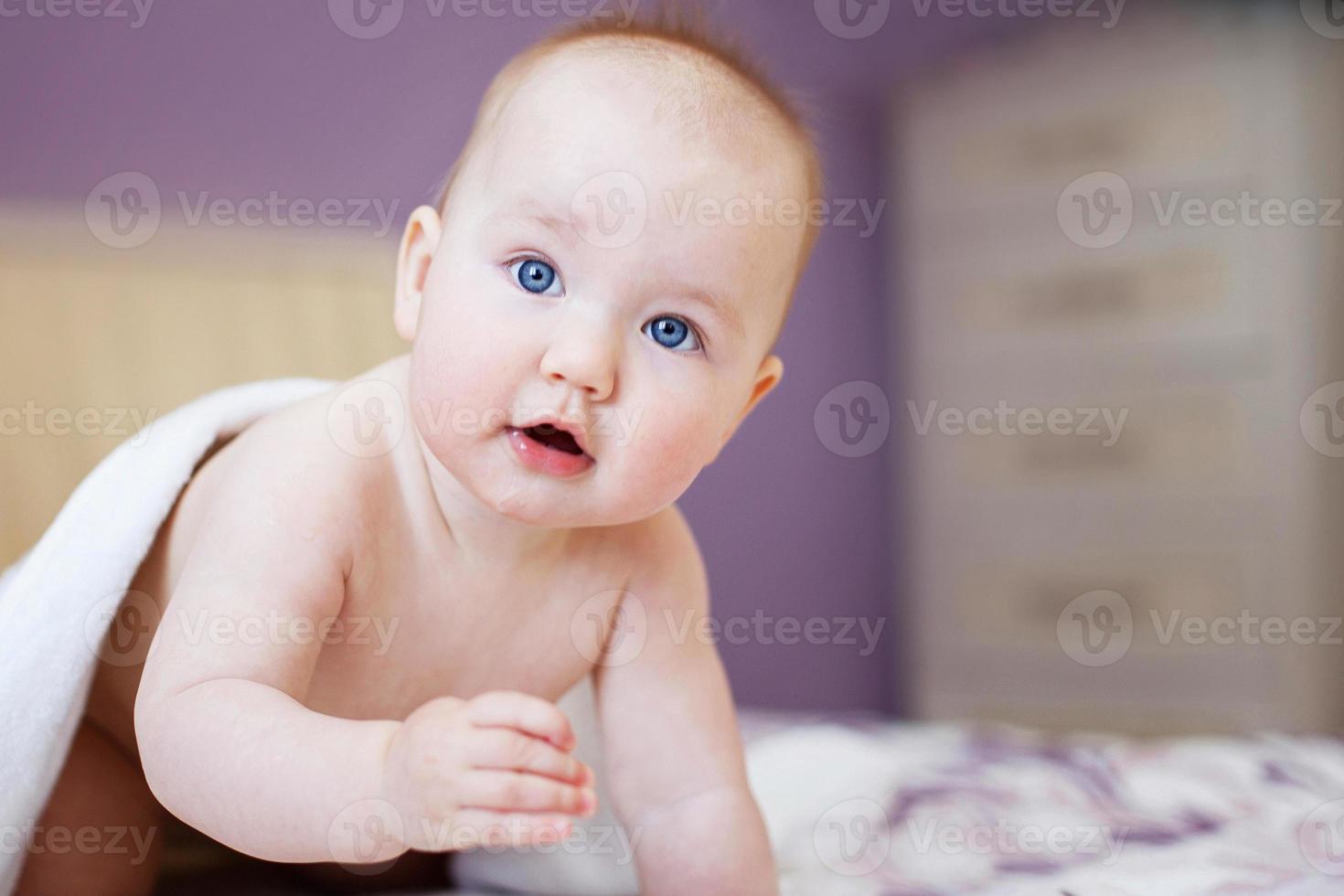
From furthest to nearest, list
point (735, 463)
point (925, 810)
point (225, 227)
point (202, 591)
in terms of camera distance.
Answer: point (735, 463), point (225, 227), point (925, 810), point (202, 591)

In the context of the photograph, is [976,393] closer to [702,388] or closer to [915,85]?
[915,85]

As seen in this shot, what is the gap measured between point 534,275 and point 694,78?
0.58ft

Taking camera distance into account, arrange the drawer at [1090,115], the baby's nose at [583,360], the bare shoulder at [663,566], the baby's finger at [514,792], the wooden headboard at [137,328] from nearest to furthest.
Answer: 1. the baby's finger at [514,792]
2. the baby's nose at [583,360]
3. the bare shoulder at [663,566]
4. the wooden headboard at [137,328]
5. the drawer at [1090,115]

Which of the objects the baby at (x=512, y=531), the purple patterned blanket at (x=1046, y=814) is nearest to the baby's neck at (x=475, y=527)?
the baby at (x=512, y=531)

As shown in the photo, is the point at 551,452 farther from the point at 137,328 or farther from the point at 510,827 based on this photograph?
the point at 137,328

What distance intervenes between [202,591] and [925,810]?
0.69 m

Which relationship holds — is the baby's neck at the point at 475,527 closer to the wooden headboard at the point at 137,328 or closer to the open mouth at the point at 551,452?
the open mouth at the point at 551,452

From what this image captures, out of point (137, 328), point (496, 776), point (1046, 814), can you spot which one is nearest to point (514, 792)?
point (496, 776)

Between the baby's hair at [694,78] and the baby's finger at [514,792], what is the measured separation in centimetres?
42

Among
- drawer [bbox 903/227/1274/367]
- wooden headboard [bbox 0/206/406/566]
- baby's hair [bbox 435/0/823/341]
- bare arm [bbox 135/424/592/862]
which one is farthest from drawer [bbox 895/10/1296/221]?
bare arm [bbox 135/424/592/862]

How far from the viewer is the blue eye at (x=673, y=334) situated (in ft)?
2.30

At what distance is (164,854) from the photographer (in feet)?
3.13

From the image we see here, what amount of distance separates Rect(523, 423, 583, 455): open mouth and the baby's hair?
0.68ft

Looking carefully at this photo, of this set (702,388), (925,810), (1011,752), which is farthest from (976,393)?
(702,388)
